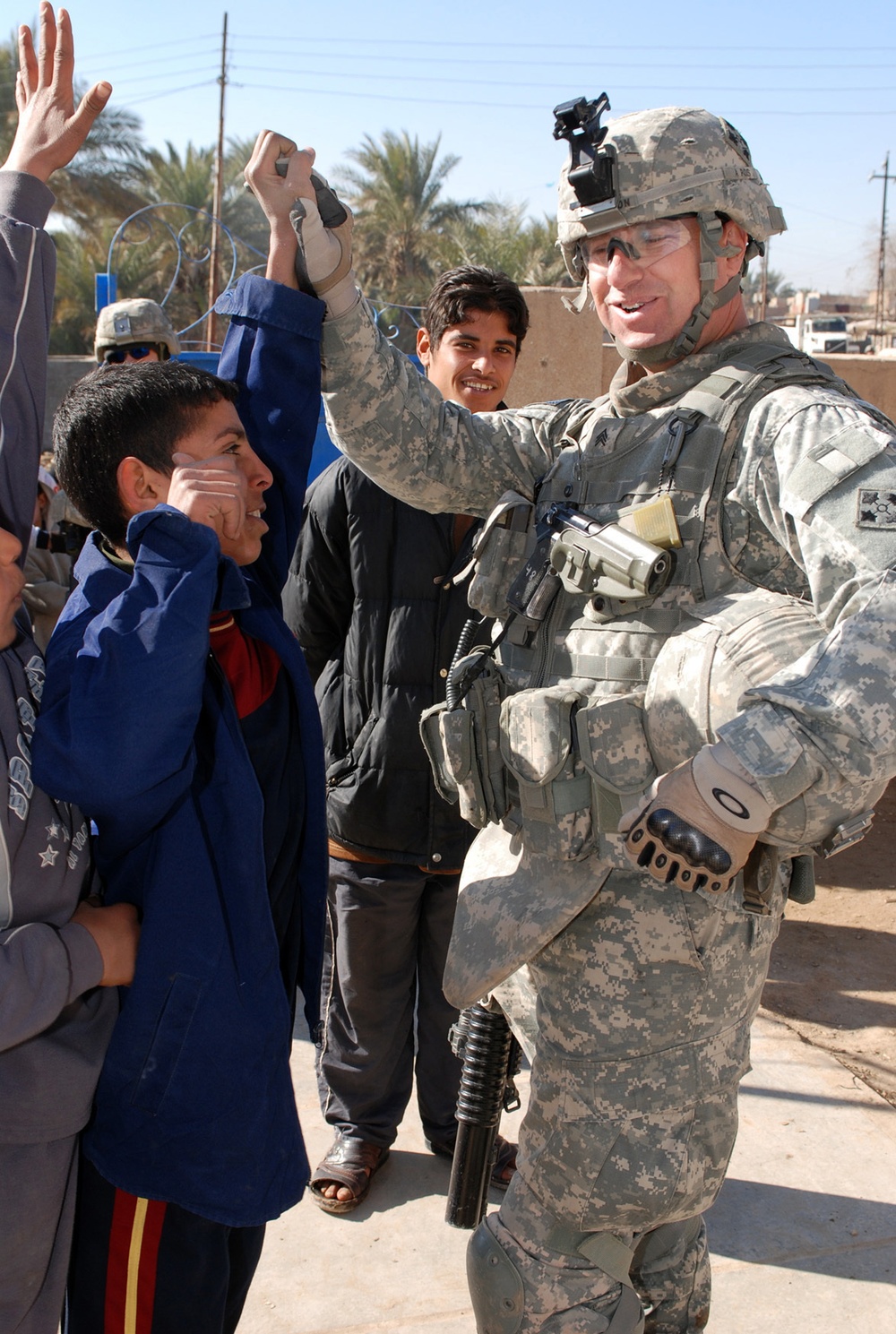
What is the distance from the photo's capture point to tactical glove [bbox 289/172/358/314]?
180 centimetres

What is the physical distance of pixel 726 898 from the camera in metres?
1.76

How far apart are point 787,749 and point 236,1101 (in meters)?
0.87

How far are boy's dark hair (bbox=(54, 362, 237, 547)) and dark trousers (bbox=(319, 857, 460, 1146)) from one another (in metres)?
1.47

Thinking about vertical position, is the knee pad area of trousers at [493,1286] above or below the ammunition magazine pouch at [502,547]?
below

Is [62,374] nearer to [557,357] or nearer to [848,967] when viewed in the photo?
[557,357]

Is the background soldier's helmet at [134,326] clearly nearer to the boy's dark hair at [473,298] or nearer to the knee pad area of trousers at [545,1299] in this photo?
the boy's dark hair at [473,298]

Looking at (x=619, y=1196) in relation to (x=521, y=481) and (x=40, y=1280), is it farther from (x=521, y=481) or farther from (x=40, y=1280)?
(x=521, y=481)

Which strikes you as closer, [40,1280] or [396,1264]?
[40,1280]

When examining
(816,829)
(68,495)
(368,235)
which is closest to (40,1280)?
(68,495)

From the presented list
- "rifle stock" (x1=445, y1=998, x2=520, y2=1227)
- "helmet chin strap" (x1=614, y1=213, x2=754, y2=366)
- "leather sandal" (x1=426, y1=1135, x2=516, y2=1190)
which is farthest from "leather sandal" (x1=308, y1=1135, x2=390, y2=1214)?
"helmet chin strap" (x1=614, y1=213, x2=754, y2=366)

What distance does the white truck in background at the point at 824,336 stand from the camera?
1755 centimetres

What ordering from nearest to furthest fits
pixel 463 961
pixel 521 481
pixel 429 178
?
pixel 463 961 → pixel 521 481 → pixel 429 178

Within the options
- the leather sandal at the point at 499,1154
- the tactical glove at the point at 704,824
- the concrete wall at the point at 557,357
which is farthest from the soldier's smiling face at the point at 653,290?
the concrete wall at the point at 557,357

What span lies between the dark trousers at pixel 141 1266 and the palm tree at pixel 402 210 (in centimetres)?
2391
